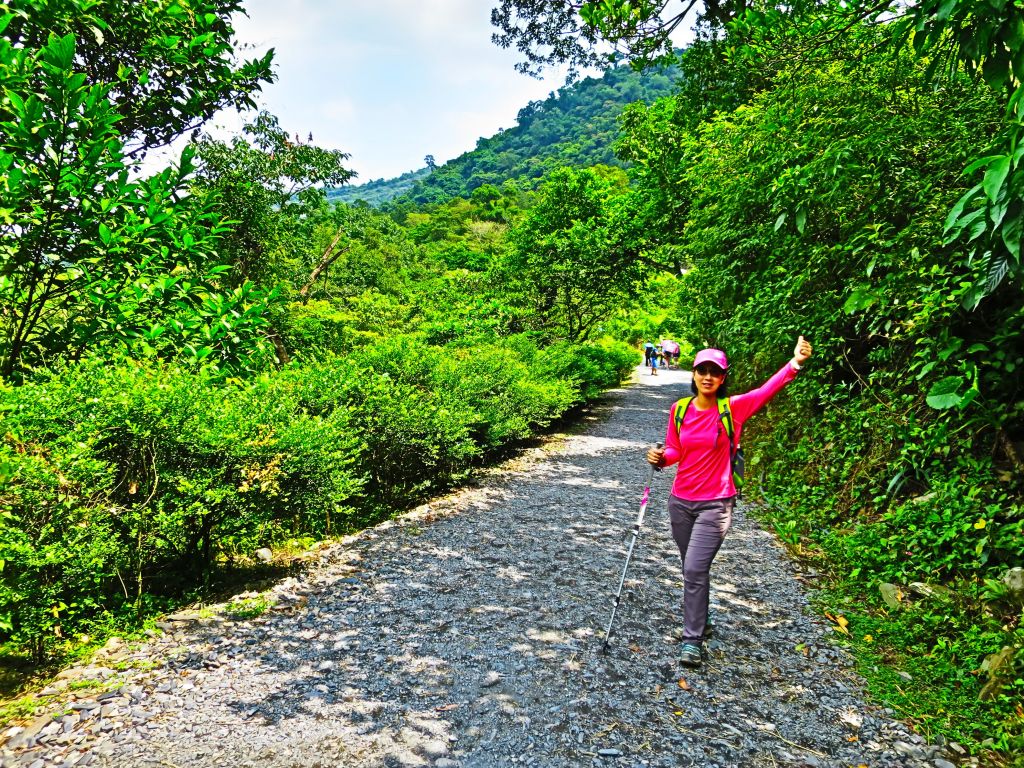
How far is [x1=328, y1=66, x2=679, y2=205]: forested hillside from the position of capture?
87.1m

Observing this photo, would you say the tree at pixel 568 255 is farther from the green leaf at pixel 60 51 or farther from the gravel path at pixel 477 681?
the green leaf at pixel 60 51

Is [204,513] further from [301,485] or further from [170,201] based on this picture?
[170,201]

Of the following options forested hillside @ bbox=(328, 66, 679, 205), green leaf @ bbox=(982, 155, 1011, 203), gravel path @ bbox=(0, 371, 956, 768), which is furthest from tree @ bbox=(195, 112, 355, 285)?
forested hillside @ bbox=(328, 66, 679, 205)

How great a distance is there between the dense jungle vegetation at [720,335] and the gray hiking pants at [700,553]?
3.36ft

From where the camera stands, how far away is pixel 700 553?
124 inches

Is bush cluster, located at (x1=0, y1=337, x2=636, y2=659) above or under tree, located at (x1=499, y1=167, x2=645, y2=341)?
under

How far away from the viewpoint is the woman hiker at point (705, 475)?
314 centimetres

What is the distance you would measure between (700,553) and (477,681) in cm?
160

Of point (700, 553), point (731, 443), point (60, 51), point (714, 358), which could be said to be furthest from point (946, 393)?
point (60, 51)

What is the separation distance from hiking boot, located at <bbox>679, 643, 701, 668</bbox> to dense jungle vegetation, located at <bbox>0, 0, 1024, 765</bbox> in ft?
3.27

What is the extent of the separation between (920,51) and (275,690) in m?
4.38

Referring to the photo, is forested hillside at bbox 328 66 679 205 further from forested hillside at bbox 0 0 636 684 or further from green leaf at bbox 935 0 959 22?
green leaf at bbox 935 0 959 22

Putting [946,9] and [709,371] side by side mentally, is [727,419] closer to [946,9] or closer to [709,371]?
[709,371]

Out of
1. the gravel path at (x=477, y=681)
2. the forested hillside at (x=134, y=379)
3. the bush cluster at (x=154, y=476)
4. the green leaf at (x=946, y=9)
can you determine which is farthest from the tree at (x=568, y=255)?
the green leaf at (x=946, y=9)
